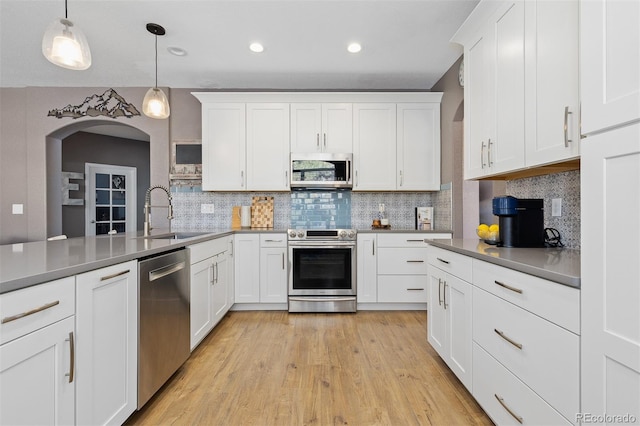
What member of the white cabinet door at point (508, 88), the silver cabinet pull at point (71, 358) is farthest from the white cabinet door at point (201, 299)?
the white cabinet door at point (508, 88)

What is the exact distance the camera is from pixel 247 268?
134 inches

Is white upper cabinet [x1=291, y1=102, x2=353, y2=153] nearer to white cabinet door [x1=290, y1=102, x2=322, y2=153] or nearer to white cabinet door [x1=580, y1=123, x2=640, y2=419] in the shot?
white cabinet door [x1=290, y1=102, x2=322, y2=153]

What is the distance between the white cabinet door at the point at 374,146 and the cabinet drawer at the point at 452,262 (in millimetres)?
1494

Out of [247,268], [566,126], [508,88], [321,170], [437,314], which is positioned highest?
[508,88]

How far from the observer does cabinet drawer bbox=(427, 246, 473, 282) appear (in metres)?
1.74

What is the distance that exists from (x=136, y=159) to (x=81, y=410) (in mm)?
6077

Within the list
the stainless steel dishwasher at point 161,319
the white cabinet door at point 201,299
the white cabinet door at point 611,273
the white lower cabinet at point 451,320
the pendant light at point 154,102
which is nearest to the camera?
the white cabinet door at point 611,273

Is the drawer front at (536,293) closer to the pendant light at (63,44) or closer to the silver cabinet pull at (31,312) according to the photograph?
the silver cabinet pull at (31,312)

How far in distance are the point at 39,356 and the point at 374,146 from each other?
3.31 metres

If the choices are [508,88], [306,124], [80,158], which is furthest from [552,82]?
[80,158]

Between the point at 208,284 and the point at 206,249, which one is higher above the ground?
the point at 206,249

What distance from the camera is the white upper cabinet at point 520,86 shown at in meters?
1.34

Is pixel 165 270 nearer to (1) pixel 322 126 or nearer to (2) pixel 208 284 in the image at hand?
(2) pixel 208 284

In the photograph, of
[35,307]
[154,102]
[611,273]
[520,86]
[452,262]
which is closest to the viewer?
[611,273]
